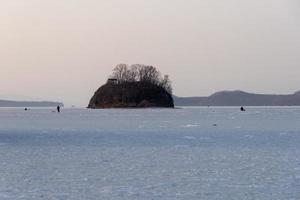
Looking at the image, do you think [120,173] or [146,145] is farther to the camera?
[146,145]

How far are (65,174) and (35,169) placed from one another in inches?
86.1

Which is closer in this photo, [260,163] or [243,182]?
[243,182]

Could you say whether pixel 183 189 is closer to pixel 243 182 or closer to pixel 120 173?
pixel 243 182

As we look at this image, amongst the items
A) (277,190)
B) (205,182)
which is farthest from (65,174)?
(277,190)

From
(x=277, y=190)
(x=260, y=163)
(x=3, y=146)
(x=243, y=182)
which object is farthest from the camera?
(x=3, y=146)

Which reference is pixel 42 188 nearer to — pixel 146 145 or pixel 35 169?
pixel 35 169

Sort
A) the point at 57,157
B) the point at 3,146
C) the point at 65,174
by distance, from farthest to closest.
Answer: the point at 3,146
the point at 57,157
the point at 65,174

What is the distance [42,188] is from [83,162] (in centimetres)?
751

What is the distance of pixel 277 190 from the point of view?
1861 centimetres

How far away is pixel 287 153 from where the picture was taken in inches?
1204

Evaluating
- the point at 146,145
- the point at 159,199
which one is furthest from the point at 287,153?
the point at 159,199

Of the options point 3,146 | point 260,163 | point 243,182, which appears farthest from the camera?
point 3,146

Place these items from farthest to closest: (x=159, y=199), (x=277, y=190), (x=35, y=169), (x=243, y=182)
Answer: (x=35, y=169), (x=243, y=182), (x=277, y=190), (x=159, y=199)

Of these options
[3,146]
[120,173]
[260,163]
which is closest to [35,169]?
[120,173]
